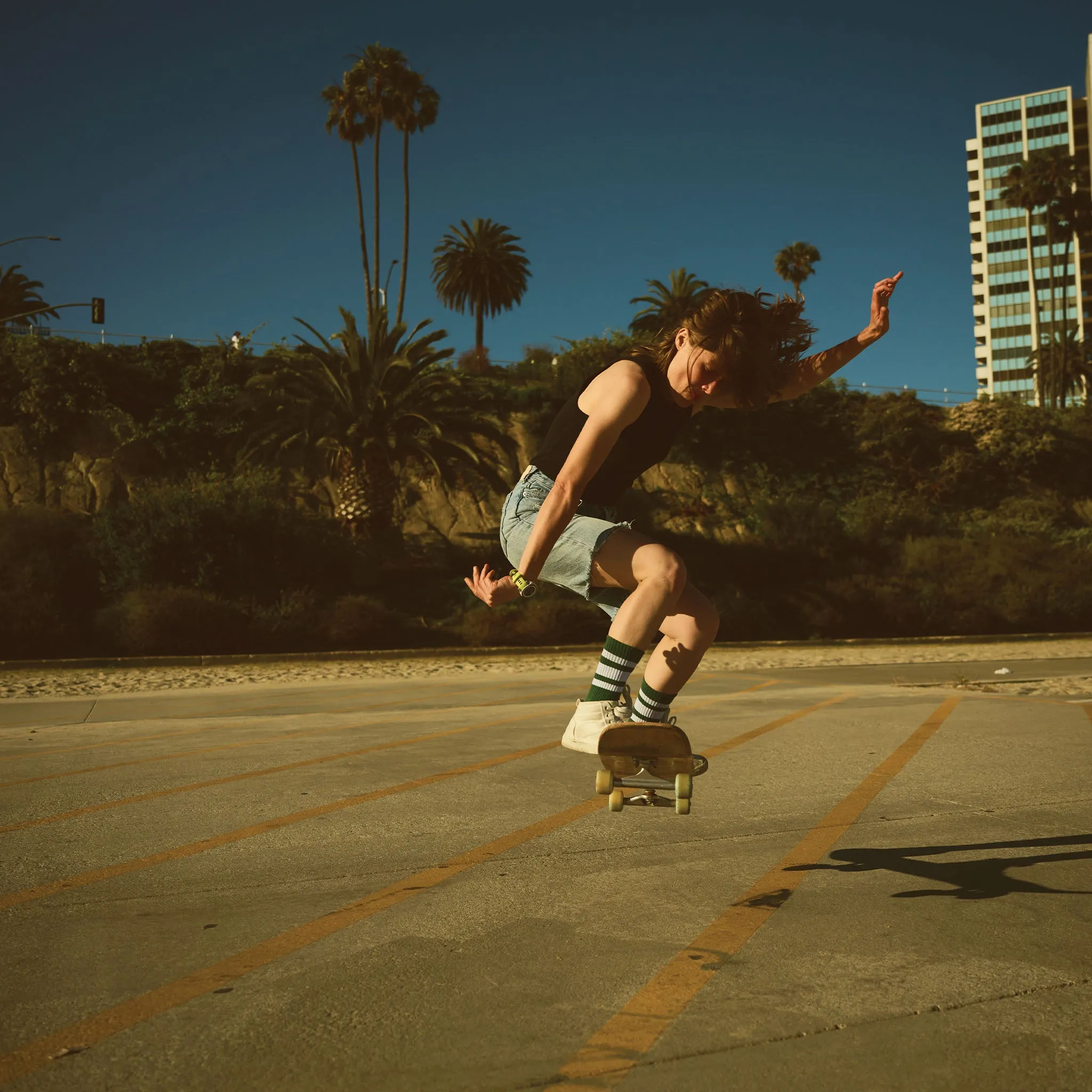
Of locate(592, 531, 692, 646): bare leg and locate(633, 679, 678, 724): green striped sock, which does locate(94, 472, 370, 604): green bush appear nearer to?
locate(633, 679, 678, 724): green striped sock

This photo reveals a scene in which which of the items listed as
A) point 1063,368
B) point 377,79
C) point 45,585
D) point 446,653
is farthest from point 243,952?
point 1063,368

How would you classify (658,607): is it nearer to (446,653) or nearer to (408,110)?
(446,653)

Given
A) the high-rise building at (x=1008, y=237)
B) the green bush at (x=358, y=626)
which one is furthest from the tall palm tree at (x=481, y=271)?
the high-rise building at (x=1008, y=237)

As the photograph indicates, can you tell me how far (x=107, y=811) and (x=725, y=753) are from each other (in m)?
4.03

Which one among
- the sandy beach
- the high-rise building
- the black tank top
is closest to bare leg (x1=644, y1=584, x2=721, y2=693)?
the black tank top

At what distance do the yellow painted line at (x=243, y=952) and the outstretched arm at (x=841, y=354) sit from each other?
2.36 metres

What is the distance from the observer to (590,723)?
3926 mm

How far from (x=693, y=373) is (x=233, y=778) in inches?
163

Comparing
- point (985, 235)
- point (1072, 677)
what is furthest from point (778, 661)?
point (985, 235)

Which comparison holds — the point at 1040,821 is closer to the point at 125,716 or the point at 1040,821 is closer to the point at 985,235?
the point at 125,716

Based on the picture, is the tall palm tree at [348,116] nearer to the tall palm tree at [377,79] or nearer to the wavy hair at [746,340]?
the tall palm tree at [377,79]

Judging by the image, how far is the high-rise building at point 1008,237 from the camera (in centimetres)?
12275

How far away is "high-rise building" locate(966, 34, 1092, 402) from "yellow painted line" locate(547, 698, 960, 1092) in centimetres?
12824

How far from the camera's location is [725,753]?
7.24m
